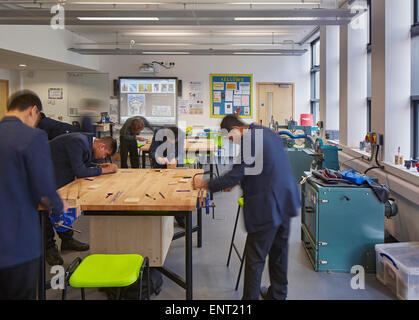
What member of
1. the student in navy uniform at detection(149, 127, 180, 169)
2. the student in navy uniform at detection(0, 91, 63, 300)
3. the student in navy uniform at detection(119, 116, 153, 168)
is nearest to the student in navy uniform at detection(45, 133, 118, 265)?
the student in navy uniform at detection(0, 91, 63, 300)

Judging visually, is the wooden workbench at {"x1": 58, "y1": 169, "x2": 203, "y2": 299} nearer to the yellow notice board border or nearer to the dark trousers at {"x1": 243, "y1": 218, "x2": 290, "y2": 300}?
the dark trousers at {"x1": 243, "y1": 218, "x2": 290, "y2": 300}

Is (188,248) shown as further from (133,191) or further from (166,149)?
(166,149)

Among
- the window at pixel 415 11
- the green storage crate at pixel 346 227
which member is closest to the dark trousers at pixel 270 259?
the green storage crate at pixel 346 227

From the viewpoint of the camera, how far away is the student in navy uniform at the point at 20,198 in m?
1.65

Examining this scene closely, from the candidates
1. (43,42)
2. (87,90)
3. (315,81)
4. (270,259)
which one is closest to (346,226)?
(270,259)

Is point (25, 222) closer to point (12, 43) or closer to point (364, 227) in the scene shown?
point (364, 227)

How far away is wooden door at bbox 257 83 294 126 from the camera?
31.0 ft

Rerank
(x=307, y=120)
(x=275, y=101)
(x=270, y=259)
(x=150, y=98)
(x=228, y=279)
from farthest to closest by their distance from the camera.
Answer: (x=275, y=101), (x=150, y=98), (x=307, y=120), (x=228, y=279), (x=270, y=259)

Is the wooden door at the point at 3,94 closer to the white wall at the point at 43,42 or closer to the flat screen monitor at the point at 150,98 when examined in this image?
the white wall at the point at 43,42

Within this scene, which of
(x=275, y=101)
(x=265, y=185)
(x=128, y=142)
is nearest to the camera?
(x=265, y=185)

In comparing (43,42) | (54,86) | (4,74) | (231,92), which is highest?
(43,42)

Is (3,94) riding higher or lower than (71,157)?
higher

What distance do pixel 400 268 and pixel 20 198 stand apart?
2.55 meters

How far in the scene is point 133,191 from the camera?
8.82 feet
